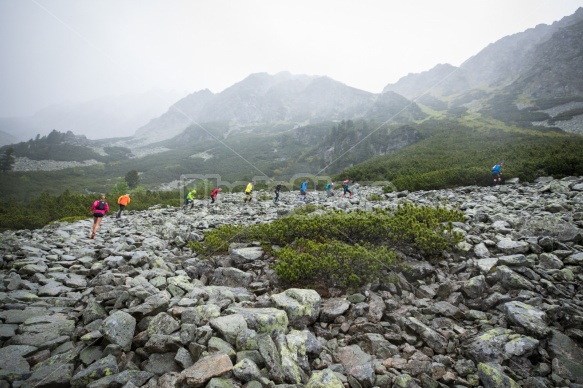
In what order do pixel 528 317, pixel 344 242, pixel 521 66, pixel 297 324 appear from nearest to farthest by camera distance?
pixel 528 317 < pixel 297 324 < pixel 344 242 < pixel 521 66

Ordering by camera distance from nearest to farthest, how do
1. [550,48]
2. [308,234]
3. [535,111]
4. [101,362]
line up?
[101,362]
[308,234]
[535,111]
[550,48]

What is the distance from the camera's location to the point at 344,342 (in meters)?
4.02

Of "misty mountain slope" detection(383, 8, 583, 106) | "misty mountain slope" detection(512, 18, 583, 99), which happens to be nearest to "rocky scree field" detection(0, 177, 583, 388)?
"misty mountain slope" detection(512, 18, 583, 99)

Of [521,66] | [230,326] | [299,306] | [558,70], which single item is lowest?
[299,306]

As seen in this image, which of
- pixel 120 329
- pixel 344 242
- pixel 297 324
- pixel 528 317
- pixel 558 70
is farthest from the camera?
pixel 558 70

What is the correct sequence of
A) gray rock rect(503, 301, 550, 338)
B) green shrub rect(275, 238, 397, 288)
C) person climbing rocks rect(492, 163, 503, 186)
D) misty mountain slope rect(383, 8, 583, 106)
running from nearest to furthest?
gray rock rect(503, 301, 550, 338)
green shrub rect(275, 238, 397, 288)
person climbing rocks rect(492, 163, 503, 186)
misty mountain slope rect(383, 8, 583, 106)

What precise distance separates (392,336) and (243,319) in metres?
2.27

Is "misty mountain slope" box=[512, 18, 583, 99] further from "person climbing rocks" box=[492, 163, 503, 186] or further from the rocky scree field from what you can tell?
the rocky scree field

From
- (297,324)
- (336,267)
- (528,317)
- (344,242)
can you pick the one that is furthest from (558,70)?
(297,324)

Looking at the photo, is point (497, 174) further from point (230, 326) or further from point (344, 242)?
point (230, 326)

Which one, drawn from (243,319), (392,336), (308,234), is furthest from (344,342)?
(308,234)

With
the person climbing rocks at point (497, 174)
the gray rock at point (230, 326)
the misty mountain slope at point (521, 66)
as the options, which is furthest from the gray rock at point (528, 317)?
the misty mountain slope at point (521, 66)

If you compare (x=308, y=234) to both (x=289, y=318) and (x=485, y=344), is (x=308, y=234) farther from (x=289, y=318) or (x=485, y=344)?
(x=485, y=344)

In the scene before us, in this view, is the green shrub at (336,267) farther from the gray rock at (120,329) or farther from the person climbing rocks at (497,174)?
the person climbing rocks at (497,174)
